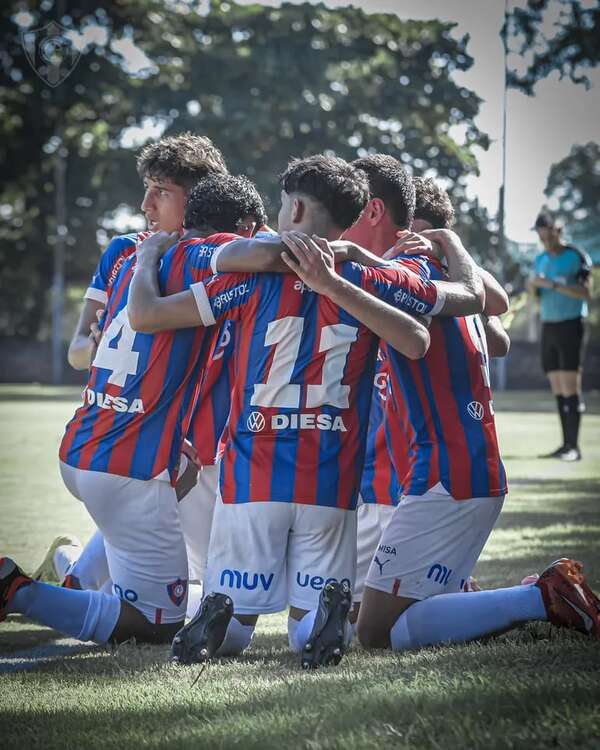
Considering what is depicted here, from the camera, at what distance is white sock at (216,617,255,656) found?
3971mm

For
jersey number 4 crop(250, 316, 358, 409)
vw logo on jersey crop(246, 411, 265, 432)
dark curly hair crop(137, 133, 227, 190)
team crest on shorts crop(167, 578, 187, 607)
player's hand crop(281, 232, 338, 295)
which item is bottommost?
team crest on shorts crop(167, 578, 187, 607)

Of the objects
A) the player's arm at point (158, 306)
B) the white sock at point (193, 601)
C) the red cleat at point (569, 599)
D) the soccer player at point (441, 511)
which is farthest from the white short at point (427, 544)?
the player's arm at point (158, 306)

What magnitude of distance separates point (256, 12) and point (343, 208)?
32.8 meters

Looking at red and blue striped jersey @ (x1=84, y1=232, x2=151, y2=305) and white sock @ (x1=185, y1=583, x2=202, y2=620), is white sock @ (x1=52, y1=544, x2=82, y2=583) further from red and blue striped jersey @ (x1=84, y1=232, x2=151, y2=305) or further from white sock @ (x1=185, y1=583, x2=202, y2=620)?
red and blue striped jersey @ (x1=84, y1=232, x2=151, y2=305)

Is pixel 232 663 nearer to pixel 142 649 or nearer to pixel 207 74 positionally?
pixel 142 649

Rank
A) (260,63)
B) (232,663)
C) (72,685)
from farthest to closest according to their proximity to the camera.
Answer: (260,63) < (232,663) < (72,685)

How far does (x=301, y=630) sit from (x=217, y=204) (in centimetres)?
164

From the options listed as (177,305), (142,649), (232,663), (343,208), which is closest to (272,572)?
(232,663)

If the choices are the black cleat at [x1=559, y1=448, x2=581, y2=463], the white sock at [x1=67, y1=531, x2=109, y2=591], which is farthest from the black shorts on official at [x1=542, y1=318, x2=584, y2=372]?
the white sock at [x1=67, y1=531, x2=109, y2=591]

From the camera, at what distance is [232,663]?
3842 mm

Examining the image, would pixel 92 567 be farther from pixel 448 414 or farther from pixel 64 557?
pixel 448 414

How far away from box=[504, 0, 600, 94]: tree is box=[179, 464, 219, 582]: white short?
6.43 meters

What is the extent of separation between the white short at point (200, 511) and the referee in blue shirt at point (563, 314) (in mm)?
7880

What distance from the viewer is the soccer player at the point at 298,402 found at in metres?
3.91
